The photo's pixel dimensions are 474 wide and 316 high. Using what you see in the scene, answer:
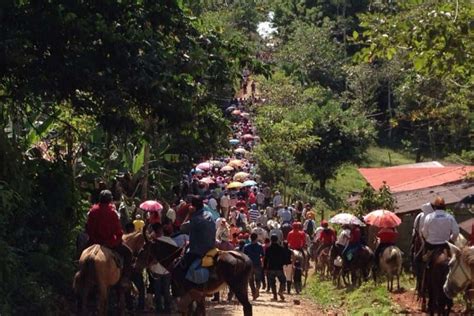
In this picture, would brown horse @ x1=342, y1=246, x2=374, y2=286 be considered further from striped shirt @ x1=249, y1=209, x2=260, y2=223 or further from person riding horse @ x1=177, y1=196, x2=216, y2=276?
striped shirt @ x1=249, y1=209, x2=260, y2=223

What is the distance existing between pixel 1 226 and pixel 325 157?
33.6 m

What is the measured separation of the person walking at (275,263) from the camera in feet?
61.2

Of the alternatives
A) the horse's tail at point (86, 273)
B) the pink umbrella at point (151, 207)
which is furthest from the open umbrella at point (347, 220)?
the horse's tail at point (86, 273)

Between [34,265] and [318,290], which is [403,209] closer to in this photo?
[318,290]

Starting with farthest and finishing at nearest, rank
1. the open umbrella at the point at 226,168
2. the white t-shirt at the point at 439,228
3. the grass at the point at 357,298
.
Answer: the open umbrella at the point at 226,168 → the grass at the point at 357,298 → the white t-shirt at the point at 439,228

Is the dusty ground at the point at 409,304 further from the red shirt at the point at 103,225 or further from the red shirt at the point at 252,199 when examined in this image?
the red shirt at the point at 252,199

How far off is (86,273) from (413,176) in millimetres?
20534

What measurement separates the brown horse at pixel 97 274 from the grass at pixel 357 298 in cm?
479

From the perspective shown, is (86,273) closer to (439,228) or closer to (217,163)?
(439,228)

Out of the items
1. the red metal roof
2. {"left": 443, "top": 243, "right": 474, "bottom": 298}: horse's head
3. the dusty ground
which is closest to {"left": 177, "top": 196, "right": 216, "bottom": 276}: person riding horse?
{"left": 443, "top": 243, "right": 474, "bottom": 298}: horse's head

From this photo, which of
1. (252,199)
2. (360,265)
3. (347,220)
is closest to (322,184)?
(252,199)

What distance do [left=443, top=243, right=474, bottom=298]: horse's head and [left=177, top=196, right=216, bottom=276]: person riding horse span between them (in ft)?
12.0

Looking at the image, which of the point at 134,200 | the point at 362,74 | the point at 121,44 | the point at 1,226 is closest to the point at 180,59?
the point at 121,44

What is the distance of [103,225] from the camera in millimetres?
12961
